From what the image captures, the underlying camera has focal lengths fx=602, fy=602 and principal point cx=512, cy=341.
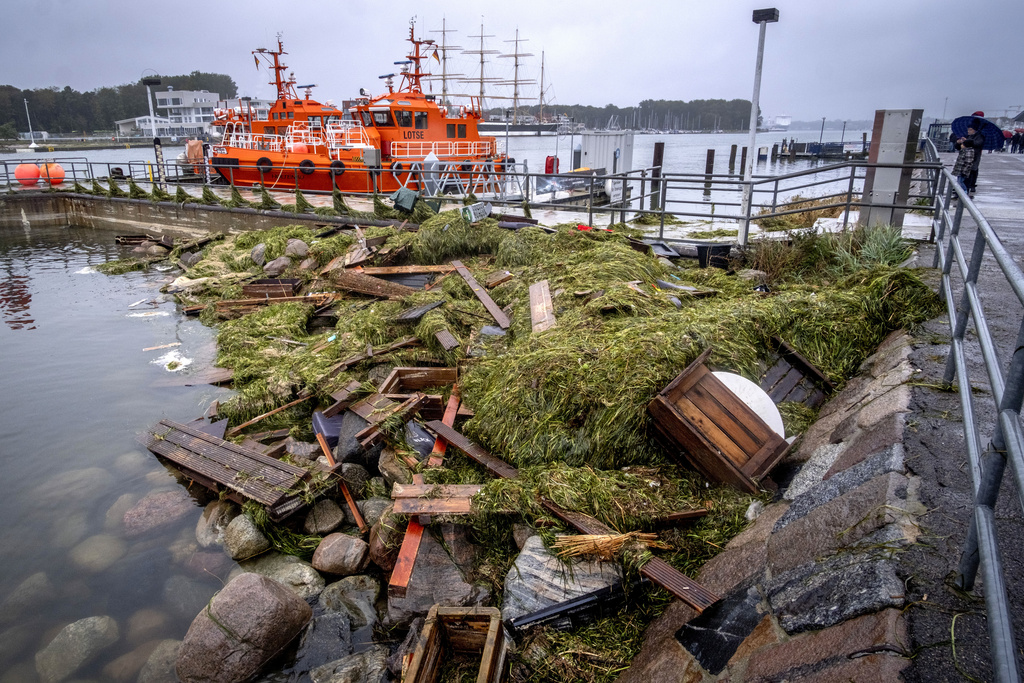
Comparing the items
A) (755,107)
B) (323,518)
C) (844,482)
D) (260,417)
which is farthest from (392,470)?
(755,107)

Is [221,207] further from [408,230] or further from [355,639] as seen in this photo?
[355,639]

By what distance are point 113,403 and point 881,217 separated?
11.2m

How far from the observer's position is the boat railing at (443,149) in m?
22.7

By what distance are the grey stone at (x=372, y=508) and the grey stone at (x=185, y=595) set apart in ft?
4.19

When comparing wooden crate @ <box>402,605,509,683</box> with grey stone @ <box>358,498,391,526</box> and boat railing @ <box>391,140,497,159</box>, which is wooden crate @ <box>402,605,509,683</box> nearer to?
grey stone @ <box>358,498,391,526</box>

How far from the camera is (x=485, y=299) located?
8.25 metres

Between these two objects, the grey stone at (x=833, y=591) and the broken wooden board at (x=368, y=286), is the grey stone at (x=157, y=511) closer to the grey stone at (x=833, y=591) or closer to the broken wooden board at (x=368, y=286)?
the broken wooden board at (x=368, y=286)

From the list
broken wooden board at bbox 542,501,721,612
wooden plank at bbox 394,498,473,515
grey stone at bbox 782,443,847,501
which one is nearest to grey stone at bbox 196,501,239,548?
wooden plank at bbox 394,498,473,515

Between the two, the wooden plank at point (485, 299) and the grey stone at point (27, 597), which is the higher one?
the wooden plank at point (485, 299)

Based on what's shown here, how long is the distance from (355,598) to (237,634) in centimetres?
87

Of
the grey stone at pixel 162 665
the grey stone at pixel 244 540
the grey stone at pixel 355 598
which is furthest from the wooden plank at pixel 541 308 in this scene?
the grey stone at pixel 162 665

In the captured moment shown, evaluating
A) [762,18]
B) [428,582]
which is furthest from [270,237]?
[428,582]

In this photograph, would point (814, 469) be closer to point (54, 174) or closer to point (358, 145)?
point (358, 145)

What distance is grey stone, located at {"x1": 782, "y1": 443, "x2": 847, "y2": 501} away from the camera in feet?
11.5
